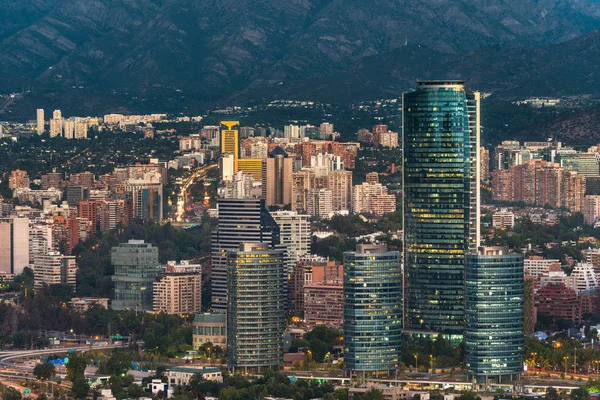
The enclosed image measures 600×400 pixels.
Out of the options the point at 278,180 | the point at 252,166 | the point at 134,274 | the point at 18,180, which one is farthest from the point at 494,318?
the point at 18,180

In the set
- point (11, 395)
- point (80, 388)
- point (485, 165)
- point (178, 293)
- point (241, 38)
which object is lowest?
point (11, 395)

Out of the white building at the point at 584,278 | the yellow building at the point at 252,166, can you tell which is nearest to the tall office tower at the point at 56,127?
the yellow building at the point at 252,166

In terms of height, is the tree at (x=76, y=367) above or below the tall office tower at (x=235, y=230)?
below

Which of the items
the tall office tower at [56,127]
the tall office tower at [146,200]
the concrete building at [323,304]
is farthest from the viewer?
the tall office tower at [56,127]

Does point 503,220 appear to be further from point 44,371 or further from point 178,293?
point 44,371

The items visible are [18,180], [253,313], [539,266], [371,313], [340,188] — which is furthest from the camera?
[18,180]

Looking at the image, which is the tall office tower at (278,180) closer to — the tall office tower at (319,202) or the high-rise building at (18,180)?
the tall office tower at (319,202)

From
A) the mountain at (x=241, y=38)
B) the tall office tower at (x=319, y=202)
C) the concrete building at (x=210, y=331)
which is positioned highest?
the mountain at (x=241, y=38)
